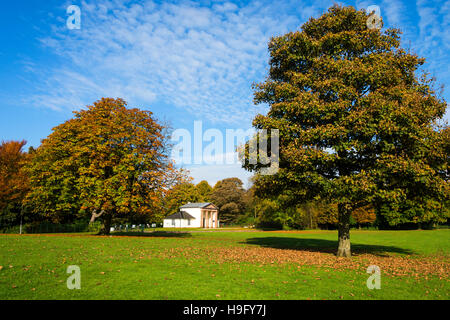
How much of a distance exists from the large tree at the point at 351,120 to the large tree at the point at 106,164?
14680 millimetres

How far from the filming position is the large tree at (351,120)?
14.6 m

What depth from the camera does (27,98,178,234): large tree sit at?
2773 cm

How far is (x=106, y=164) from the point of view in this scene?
27.9 metres

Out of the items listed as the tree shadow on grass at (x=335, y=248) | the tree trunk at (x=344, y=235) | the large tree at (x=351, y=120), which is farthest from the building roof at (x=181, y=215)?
the tree trunk at (x=344, y=235)

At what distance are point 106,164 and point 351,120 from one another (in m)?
22.5

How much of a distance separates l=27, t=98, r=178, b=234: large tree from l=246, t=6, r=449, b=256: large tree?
1468 centimetres

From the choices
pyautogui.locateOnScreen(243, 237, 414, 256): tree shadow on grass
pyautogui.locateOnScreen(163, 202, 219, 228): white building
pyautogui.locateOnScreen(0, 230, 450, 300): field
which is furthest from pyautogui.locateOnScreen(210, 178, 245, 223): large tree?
pyautogui.locateOnScreen(0, 230, 450, 300): field

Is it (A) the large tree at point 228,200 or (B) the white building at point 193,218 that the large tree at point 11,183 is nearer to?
(B) the white building at point 193,218

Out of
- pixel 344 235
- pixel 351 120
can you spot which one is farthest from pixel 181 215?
pixel 351 120

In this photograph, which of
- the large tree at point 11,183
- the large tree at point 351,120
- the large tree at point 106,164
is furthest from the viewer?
the large tree at point 11,183

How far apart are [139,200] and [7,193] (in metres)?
22.7

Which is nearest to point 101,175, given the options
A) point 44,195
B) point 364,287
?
point 44,195

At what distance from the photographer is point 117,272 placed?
1066 cm

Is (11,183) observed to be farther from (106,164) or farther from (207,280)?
(207,280)
